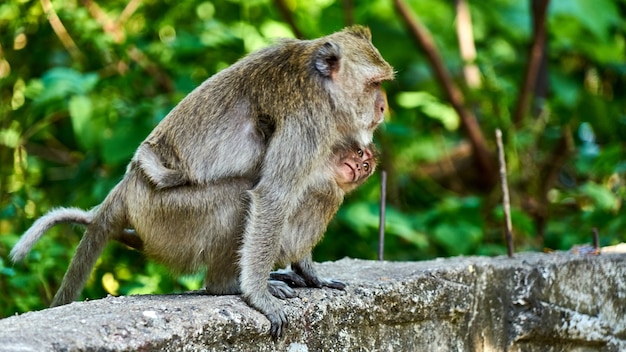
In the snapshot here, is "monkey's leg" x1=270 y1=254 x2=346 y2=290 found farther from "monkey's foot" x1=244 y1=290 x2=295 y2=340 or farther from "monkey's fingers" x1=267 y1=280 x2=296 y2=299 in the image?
"monkey's foot" x1=244 y1=290 x2=295 y2=340

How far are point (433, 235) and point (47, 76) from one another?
126 inches

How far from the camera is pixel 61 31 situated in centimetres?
688

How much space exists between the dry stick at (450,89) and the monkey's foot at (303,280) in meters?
3.67

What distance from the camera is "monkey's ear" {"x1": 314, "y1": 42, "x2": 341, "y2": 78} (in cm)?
386

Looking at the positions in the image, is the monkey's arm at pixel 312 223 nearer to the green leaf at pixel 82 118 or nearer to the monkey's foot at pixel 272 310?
the monkey's foot at pixel 272 310

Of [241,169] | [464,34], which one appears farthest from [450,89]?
[241,169]

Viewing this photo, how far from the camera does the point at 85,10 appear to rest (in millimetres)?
6680

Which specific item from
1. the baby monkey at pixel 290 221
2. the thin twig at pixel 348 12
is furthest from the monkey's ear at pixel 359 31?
the thin twig at pixel 348 12

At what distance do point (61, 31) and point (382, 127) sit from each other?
8.50 feet

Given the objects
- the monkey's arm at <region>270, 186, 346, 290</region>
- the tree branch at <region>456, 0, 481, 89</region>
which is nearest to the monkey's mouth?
the monkey's arm at <region>270, 186, 346, 290</region>

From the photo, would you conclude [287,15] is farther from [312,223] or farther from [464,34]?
[312,223]

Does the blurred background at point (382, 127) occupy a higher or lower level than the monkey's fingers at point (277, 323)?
higher

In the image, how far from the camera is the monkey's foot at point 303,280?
12.7ft

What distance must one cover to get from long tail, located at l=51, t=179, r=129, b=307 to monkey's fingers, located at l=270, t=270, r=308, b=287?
2.38 feet
